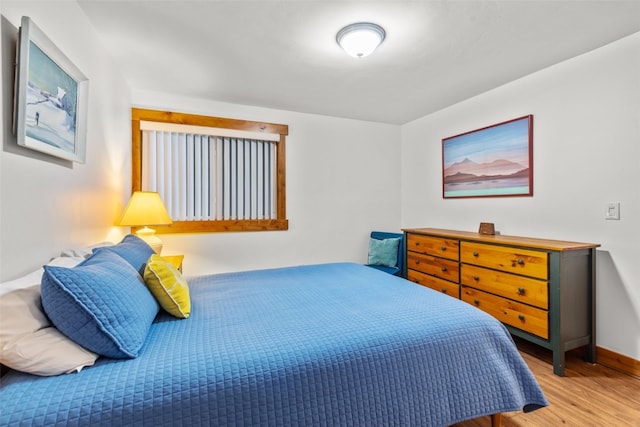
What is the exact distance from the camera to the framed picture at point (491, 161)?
9.17 feet

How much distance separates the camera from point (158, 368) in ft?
3.42

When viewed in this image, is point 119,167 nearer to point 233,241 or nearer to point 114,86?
point 114,86

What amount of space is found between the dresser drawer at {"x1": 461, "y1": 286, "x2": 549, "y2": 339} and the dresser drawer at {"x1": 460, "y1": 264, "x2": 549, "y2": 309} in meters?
0.05

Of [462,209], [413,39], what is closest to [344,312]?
[413,39]

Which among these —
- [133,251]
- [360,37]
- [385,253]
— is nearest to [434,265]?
[385,253]

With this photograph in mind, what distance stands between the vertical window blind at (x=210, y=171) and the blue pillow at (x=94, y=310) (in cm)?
219

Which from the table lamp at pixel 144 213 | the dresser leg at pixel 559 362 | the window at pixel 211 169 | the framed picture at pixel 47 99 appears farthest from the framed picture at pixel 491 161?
the framed picture at pixel 47 99

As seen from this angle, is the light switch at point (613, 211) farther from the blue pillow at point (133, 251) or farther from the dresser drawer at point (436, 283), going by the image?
the blue pillow at point (133, 251)

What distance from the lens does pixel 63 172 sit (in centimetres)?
166

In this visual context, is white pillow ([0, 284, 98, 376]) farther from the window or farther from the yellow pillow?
the window

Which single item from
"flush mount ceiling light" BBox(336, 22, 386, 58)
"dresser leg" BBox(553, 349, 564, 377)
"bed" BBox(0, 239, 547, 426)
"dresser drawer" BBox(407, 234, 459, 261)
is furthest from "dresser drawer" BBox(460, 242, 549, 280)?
"flush mount ceiling light" BBox(336, 22, 386, 58)

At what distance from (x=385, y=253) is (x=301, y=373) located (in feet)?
9.34

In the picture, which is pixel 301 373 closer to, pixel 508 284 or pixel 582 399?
pixel 582 399

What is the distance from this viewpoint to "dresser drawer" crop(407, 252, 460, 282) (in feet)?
9.65
